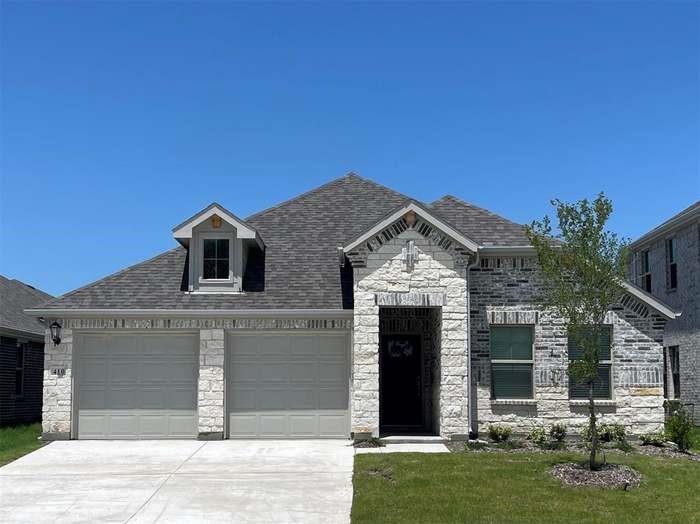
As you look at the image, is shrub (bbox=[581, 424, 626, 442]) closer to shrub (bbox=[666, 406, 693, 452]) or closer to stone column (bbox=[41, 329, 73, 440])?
shrub (bbox=[666, 406, 693, 452])

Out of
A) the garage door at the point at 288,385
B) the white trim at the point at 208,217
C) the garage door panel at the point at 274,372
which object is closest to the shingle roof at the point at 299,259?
the garage door at the point at 288,385

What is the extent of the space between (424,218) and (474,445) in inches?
195

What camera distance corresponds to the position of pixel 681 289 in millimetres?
24750

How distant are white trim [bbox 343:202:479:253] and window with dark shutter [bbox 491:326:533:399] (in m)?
2.31

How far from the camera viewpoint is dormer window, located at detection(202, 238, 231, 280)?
19.0m

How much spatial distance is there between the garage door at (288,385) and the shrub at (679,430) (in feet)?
23.4

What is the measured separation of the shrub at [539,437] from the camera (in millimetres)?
17016

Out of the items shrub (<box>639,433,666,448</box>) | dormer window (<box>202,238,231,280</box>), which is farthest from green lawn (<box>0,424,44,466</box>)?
shrub (<box>639,433,666,448</box>)

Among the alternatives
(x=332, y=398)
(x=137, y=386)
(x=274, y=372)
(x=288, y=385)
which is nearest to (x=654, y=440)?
(x=332, y=398)

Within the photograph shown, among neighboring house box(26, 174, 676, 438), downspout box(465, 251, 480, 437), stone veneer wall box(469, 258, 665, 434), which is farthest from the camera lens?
stone veneer wall box(469, 258, 665, 434)

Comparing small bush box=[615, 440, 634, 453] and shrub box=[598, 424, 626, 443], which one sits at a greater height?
shrub box=[598, 424, 626, 443]

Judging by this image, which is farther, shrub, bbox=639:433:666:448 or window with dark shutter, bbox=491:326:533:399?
window with dark shutter, bbox=491:326:533:399

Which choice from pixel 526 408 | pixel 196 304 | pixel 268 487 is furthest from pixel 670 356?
pixel 268 487

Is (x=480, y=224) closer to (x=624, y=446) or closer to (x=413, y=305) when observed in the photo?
(x=413, y=305)
